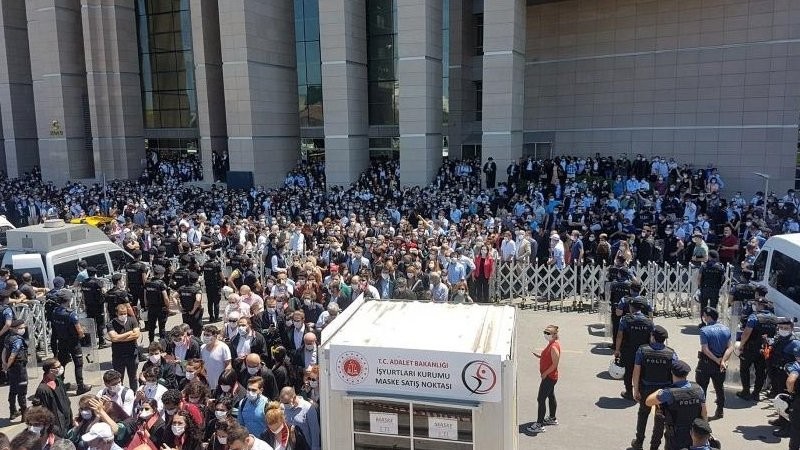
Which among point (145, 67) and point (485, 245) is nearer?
point (485, 245)

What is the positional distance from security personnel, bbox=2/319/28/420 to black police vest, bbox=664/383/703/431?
8753mm

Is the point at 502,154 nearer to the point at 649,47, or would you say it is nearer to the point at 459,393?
the point at 649,47

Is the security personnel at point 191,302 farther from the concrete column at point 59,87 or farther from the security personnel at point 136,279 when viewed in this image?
the concrete column at point 59,87

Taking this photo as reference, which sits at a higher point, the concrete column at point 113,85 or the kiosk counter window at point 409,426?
the concrete column at point 113,85

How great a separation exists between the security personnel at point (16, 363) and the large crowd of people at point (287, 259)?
0.11ft

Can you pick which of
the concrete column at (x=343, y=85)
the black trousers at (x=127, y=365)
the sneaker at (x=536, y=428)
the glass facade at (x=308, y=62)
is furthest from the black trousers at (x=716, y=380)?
the glass facade at (x=308, y=62)

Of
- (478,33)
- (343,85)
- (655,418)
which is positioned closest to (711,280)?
(655,418)

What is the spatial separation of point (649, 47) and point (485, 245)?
20.8m

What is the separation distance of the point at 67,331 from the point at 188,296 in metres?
2.26

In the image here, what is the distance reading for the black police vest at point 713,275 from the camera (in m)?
12.4

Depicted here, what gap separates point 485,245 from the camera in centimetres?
1492

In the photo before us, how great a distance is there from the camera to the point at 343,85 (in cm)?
2977

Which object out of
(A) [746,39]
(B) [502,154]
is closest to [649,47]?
(A) [746,39]

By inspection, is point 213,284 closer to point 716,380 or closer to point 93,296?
point 93,296
